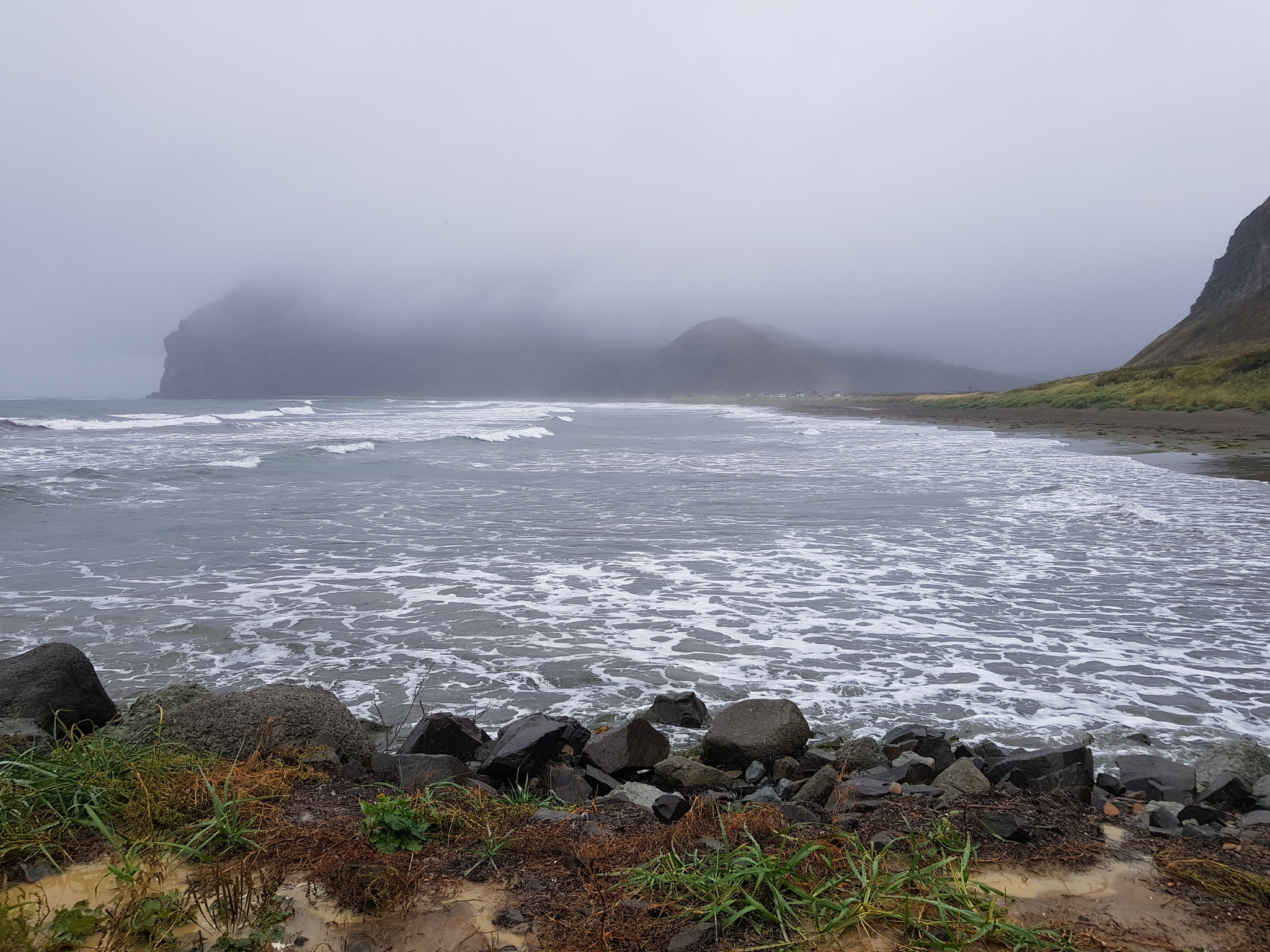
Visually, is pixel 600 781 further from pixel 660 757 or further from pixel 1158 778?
pixel 1158 778

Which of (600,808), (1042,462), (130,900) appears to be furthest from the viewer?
(1042,462)

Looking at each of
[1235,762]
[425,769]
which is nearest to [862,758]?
[1235,762]

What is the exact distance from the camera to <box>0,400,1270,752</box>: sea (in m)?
6.54

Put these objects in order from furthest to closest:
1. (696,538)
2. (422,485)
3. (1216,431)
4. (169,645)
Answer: (1216,431) → (422,485) → (696,538) → (169,645)

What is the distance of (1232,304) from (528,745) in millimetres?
120377

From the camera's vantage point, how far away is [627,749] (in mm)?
5023

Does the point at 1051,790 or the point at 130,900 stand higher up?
the point at 130,900

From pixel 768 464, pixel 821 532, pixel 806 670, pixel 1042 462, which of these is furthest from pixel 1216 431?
pixel 806 670

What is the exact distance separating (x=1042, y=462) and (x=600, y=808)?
24.4 metres

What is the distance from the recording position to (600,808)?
13.5 ft

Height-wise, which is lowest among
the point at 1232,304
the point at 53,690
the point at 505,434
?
the point at 53,690

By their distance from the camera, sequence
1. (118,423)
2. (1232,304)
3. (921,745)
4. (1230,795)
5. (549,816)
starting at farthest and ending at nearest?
1. (1232,304)
2. (118,423)
3. (921,745)
4. (1230,795)
5. (549,816)

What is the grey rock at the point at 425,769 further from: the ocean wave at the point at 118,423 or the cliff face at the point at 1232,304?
the cliff face at the point at 1232,304

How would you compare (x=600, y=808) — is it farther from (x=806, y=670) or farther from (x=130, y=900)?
(x=806, y=670)
